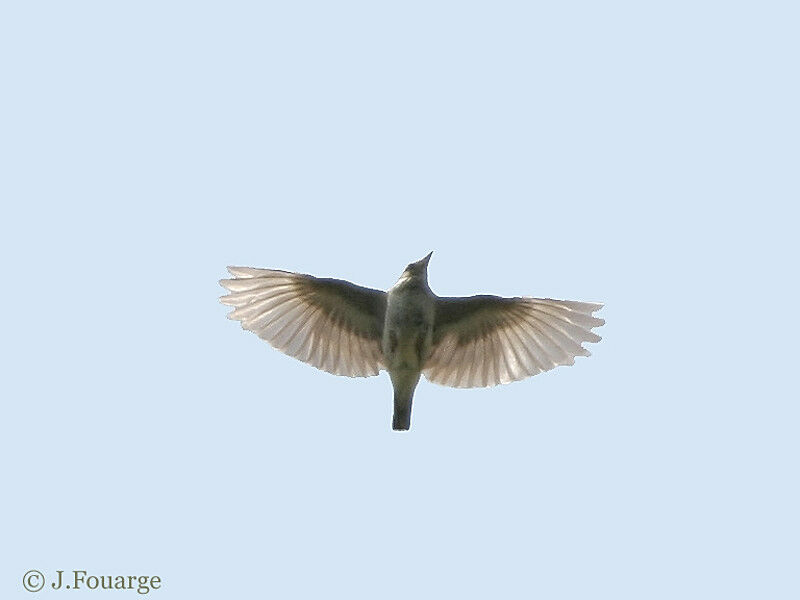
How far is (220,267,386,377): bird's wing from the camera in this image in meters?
15.4

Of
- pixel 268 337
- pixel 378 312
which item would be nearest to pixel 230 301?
pixel 268 337

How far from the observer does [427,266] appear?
49.3 feet

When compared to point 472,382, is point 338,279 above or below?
above

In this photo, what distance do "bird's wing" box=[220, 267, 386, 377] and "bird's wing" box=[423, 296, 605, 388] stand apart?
2.23ft

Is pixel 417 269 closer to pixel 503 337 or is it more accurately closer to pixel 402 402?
pixel 503 337

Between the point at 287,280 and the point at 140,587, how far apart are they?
11.3 feet

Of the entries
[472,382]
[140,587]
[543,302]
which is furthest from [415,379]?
[140,587]

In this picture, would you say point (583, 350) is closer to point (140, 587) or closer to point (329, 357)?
point (329, 357)

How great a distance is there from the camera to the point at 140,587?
14.2 meters

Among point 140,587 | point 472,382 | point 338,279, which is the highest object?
point 338,279

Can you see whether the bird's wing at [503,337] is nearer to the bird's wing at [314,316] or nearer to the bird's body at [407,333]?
the bird's body at [407,333]

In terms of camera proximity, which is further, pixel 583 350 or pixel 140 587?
pixel 583 350

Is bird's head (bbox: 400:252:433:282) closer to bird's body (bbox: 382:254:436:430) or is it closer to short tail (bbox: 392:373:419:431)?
bird's body (bbox: 382:254:436:430)

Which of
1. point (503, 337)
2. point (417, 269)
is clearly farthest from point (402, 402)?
point (417, 269)
